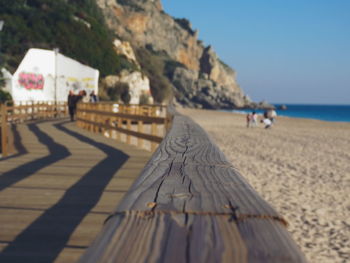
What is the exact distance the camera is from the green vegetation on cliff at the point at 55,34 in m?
46.7

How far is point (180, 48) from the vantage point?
14450 centimetres

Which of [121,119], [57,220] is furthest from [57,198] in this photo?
[121,119]

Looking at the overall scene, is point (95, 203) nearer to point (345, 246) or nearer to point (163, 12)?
point (345, 246)

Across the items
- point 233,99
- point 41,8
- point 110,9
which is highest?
point 110,9

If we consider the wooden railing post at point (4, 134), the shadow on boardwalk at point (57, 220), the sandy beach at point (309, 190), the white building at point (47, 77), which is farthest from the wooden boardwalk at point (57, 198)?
the white building at point (47, 77)

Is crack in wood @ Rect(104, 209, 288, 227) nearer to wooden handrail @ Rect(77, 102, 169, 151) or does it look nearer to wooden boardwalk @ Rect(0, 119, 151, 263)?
wooden boardwalk @ Rect(0, 119, 151, 263)

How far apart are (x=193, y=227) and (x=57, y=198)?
4.36 metres

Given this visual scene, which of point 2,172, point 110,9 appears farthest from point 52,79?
point 110,9

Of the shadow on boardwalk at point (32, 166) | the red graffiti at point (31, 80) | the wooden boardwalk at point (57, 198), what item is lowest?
the shadow on boardwalk at point (32, 166)

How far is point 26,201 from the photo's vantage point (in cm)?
501

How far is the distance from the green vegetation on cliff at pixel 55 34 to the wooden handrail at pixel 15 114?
1641cm

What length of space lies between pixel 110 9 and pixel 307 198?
99618 mm

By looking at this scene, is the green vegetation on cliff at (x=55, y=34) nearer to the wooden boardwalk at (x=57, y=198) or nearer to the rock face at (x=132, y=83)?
the rock face at (x=132, y=83)

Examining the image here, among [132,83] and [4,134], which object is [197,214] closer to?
[4,134]
